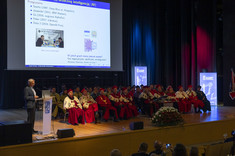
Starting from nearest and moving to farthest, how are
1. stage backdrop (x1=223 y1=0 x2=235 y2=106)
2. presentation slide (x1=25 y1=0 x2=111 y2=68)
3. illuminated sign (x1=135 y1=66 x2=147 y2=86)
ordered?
presentation slide (x1=25 y1=0 x2=111 y2=68)
stage backdrop (x1=223 y1=0 x2=235 y2=106)
illuminated sign (x1=135 y1=66 x2=147 y2=86)

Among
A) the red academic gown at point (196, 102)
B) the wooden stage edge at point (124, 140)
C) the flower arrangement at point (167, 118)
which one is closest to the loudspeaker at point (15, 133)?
the wooden stage edge at point (124, 140)

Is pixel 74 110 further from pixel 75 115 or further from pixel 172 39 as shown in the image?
pixel 172 39

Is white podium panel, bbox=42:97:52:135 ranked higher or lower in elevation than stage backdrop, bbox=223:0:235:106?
lower

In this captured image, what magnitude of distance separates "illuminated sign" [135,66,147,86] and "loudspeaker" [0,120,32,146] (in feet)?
32.3

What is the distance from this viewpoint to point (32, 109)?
6.28m

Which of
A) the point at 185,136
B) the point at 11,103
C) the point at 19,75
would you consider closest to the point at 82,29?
the point at 19,75

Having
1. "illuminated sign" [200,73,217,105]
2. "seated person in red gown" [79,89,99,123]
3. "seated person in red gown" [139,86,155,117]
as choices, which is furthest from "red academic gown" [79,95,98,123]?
"illuminated sign" [200,73,217,105]

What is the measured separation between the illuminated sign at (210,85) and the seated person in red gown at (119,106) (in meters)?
5.97

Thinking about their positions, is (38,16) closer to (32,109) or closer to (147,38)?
(32,109)

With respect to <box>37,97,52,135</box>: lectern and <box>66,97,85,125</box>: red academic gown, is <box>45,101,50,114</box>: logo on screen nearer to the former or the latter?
<box>37,97,52,135</box>: lectern

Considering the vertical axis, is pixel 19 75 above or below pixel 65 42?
below

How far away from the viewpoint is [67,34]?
10.6 metres

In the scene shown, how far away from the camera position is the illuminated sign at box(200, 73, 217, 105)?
13.3m

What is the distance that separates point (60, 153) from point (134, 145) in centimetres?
166
